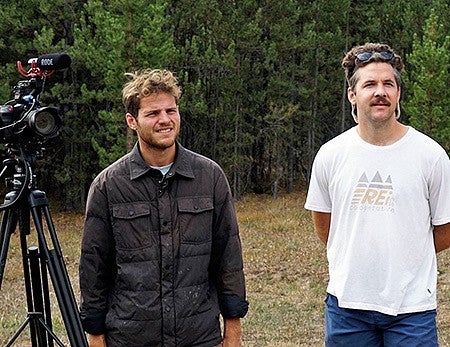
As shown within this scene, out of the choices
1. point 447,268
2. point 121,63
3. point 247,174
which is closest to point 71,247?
point 121,63

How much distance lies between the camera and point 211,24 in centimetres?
2231

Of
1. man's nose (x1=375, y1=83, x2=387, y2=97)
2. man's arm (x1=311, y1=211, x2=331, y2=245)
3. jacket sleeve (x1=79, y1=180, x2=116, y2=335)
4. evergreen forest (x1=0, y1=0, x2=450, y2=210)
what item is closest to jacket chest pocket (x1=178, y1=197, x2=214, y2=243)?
jacket sleeve (x1=79, y1=180, x2=116, y2=335)

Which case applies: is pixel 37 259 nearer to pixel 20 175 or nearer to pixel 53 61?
pixel 20 175

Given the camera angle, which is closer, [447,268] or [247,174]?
[447,268]

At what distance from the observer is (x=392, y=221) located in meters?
2.60

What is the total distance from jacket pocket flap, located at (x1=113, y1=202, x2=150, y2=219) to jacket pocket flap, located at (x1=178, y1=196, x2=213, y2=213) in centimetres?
13

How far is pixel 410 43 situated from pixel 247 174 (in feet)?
28.7

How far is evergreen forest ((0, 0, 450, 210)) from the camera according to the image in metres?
18.5

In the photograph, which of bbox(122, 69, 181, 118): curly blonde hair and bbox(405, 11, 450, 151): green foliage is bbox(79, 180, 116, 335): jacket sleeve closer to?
bbox(122, 69, 181, 118): curly blonde hair

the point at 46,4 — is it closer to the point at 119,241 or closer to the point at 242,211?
the point at 242,211

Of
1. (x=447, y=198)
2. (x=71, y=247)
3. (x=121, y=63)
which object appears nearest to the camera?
(x=447, y=198)

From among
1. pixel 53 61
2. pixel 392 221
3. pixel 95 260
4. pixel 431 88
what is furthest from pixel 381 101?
pixel 431 88

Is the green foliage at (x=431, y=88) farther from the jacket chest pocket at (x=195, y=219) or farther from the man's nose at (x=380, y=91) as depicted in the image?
the jacket chest pocket at (x=195, y=219)

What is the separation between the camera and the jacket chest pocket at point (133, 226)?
2648 millimetres
